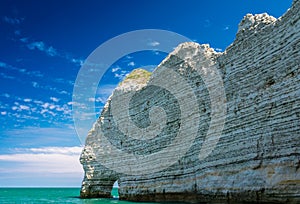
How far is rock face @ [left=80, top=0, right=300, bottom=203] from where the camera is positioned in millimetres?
13172

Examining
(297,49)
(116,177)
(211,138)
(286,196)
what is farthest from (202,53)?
(116,177)

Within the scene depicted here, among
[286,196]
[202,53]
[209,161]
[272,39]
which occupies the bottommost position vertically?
[286,196]

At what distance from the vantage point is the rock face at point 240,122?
519 inches

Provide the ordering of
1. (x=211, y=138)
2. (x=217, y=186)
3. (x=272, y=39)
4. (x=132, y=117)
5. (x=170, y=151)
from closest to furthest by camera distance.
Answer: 1. (x=272, y=39)
2. (x=217, y=186)
3. (x=211, y=138)
4. (x=170, y=151)
5. (x=132, y=117)

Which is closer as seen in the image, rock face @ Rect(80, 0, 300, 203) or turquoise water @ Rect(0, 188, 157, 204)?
rock face @ Rect(80, 0, 300, 203)

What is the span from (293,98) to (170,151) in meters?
10.2

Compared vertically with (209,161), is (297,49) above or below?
above

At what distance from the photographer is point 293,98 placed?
12914 mm

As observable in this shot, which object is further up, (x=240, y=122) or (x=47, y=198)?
(x=240, y=122)

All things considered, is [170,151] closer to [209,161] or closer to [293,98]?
[209,161]

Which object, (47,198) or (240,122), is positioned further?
(47,198)

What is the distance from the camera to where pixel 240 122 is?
16000mm

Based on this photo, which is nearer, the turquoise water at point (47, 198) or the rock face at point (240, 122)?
the rock face at point (240, 122)

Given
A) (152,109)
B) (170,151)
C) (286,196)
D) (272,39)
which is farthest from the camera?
(152,109)
